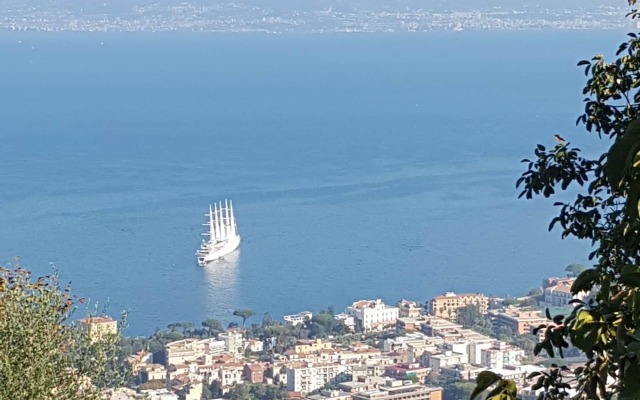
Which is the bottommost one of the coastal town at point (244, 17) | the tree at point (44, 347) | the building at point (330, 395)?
the building at point (330, 395)

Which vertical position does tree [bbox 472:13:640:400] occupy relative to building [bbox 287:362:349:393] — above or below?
above

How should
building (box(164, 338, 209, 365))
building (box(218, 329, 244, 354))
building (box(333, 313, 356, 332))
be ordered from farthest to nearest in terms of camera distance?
1. building (box(333, 313, 356, 332))
2. building (box(218, 329, 244, 354))
3. building (box(164, 338, 209, 365))

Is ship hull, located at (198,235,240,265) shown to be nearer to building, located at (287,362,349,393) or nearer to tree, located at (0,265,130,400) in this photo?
building, located at (287,362,349,393)

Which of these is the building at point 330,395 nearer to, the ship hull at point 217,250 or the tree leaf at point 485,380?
the tree leaf at point 485,380

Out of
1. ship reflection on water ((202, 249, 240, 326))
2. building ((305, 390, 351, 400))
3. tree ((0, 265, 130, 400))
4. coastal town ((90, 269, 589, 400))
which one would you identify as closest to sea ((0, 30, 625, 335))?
ship reflection on water ((202, 249, 240, 326))

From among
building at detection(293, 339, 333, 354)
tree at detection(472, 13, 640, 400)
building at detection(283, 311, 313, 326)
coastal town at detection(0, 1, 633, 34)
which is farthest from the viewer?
coastal town at detection(0, 1, 633, 34)

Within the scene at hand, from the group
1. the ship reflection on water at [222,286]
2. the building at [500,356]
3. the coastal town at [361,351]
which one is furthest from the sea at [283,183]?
the building at [500,356]
